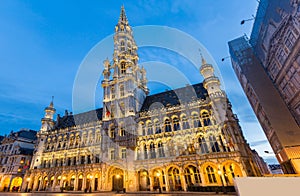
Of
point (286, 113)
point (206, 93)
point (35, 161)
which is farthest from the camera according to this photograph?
point (35, 161)

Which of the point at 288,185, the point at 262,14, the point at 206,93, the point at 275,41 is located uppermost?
the point at 262,14

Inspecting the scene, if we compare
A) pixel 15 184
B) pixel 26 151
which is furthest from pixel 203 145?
pixel 26 151

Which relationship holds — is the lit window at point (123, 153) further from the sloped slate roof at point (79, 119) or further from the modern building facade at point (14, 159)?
the modern building facade at point (14, 159)

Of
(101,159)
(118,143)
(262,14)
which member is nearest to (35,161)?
(101,159)

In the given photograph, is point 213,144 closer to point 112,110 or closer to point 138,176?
point 138,176

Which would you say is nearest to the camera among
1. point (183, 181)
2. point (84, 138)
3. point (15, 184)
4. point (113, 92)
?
point (183, 181)

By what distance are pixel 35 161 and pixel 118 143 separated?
A: 24696mm

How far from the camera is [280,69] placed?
2211 cm

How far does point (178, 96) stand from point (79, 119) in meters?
29.2

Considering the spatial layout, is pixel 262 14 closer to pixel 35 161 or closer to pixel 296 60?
pixel 296 60

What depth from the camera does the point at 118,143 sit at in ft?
98.8

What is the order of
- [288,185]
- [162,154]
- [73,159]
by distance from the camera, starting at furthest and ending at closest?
1. [73,159]
2. [162,154]
3. [288,185]

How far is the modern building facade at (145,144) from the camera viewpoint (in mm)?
23891

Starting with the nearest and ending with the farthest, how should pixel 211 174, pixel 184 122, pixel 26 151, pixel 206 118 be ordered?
1. pixel 211 174
2. pixel 206 118
3. pixel 184 122
4. pixel 26 151
